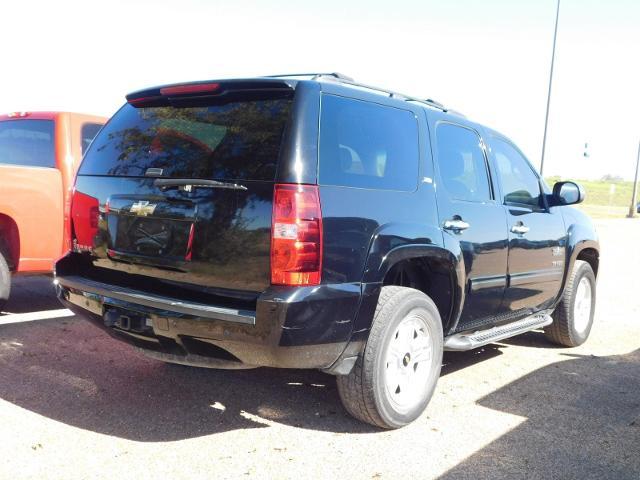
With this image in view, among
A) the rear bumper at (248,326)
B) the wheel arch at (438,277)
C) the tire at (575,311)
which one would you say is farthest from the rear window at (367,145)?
the tire at (575,311)

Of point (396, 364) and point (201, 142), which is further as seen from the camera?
point (396, 364)

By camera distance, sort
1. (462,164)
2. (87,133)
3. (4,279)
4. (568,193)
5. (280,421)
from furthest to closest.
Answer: (87,133), (4,279), (568,193), (462,164), (280,421)

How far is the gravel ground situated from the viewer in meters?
3.21

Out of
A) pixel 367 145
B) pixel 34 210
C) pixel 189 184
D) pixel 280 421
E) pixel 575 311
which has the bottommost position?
pixel 280 421

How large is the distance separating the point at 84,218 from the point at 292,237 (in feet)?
5.18

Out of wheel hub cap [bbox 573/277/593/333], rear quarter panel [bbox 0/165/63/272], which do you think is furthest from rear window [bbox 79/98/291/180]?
wheel hub cap [bbox 573/277/593/333]

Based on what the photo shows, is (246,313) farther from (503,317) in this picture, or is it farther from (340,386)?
(503,317)

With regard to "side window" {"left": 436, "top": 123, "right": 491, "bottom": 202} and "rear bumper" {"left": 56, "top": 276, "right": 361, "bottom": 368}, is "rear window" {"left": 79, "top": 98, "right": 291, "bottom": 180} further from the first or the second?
"side window" {"left": 436, "top": 123, "right": 491, "bottom": 202}

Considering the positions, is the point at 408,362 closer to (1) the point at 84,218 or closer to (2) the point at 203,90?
(2) the point at 203,90

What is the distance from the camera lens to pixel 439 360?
13.1 feet

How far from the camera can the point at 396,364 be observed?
3.74 metres

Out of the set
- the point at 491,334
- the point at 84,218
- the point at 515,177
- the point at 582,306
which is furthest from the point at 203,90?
the point at 582,306

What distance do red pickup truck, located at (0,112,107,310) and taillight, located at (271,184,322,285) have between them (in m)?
3.05

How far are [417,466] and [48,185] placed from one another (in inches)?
167
